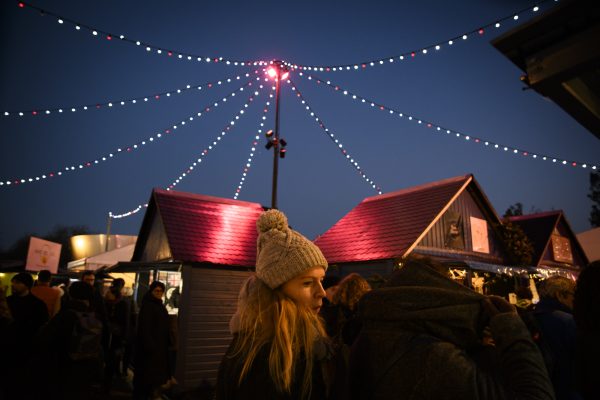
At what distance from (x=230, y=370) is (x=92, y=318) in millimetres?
4515

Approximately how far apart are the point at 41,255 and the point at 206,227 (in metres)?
7.52

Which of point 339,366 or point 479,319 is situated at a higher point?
point 479,319


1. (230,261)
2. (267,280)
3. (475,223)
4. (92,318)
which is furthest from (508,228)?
(267,280)

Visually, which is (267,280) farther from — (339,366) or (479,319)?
(479,319)

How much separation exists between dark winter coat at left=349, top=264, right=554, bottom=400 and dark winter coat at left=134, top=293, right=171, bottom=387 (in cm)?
579

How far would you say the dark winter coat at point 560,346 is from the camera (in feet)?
10.5

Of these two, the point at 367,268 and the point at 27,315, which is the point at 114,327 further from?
the point at 367,268

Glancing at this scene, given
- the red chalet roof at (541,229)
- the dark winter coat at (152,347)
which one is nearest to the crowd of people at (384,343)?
the dark winter coat at (152,347)

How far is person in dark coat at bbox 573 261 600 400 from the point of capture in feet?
7.66

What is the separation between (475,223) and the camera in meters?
13.6

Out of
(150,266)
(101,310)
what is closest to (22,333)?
(101,310)

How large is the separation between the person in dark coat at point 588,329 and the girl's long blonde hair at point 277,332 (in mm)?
1619

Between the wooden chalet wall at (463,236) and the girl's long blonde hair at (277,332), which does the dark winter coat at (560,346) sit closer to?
the girl's long blonde hair at (277,332)

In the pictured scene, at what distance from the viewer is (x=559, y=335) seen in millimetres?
3367
